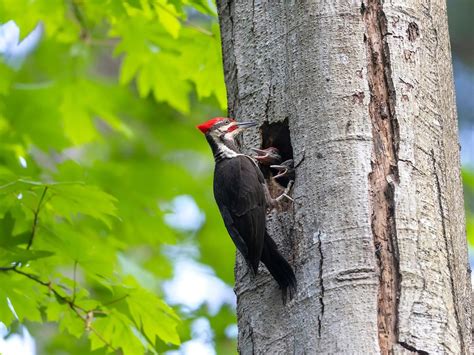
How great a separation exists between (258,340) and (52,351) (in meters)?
4.06

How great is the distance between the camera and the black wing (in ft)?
10.4

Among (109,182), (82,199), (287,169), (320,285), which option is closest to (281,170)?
(287,169)

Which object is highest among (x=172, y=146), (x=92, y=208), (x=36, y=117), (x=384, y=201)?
(x=172, y=146)

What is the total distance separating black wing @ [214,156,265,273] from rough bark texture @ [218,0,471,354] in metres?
0.09

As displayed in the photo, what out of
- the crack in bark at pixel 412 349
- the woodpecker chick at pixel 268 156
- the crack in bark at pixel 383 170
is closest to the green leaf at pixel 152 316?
the woodpecker chick at pixel 268 156

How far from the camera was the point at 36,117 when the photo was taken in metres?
5.66

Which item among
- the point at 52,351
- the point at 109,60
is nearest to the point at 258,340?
the point at 52,351

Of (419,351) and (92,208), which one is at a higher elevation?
(92,208)

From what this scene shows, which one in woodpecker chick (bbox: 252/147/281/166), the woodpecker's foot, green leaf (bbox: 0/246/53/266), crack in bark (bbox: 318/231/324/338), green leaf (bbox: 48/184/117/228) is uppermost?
woodpecker chick (bbox: 252/147/281/166)

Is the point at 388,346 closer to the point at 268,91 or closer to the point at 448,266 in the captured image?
the point at 448,266

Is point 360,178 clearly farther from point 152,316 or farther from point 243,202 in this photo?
point 152,316

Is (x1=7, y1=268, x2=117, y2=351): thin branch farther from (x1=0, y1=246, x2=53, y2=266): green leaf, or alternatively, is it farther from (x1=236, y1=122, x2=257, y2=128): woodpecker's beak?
(x1=236, y1=122, x2=257, y2=128): woodpecker's beak

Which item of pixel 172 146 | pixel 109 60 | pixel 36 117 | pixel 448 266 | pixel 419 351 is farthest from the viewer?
pixel 109 60

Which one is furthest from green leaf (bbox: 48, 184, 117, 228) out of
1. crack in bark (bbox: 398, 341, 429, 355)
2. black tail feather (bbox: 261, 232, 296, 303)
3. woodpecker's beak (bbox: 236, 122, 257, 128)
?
crack in bark (bbox: 398, 341, 429, 355)
